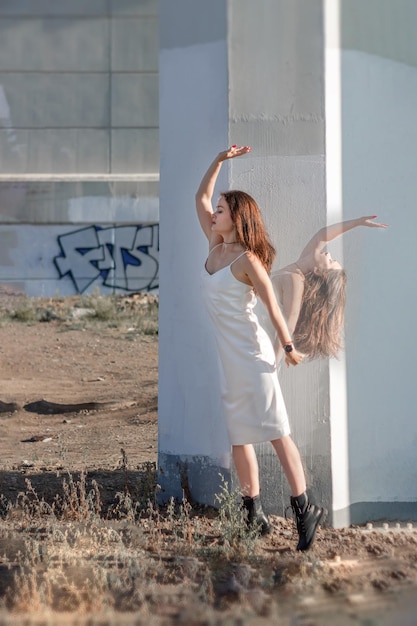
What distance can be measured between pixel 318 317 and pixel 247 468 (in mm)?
1006

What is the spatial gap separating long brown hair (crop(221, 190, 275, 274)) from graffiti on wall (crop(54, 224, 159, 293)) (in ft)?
54.8

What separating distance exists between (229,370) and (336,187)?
4.33 feet

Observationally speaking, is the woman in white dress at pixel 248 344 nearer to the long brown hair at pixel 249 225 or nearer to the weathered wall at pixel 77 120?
the long brown hair at pixel 249 225

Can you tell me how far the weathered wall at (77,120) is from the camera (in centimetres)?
2181

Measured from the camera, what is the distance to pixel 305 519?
16.8 feet

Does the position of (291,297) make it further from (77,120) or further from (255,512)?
(77,120)

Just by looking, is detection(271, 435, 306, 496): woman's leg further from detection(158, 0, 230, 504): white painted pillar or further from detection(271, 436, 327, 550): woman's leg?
detection(158, 0, 230, 504): white painted pillar

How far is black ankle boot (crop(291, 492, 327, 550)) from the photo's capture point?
16.8 ft

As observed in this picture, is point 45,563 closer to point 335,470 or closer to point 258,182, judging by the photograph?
point 335,470

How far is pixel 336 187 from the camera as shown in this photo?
226 inches

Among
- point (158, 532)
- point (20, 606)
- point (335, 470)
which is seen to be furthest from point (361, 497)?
A: point (20, 606)

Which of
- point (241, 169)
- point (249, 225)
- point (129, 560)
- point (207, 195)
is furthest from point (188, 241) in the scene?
point (129, 560)

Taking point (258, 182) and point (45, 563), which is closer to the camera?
point (45, 563)

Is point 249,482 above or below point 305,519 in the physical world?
above
